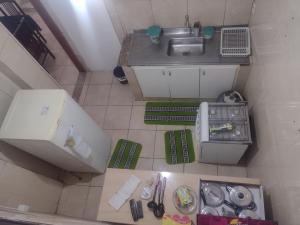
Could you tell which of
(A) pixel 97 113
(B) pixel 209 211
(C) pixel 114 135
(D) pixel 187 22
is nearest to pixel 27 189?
(C) pixel 114 135

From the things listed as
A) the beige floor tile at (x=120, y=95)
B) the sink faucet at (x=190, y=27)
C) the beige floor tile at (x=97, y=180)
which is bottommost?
the beige floor tile at (x=97, y=180)

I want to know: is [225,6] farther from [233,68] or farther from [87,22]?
[87,22]

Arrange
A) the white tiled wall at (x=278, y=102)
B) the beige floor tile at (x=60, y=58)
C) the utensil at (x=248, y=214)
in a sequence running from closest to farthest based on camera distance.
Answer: the white tiled wall at (x=278, y=102) < the utensil at (x=248, y=214) < the beige floor tile at (x=60, y=58)

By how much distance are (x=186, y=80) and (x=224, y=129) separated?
2.48ft

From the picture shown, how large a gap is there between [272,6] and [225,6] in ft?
2.34

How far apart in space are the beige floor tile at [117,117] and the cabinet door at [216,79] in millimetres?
986

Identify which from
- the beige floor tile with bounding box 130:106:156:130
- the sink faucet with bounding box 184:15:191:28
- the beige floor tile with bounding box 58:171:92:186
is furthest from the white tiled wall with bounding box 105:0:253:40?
the beige floor tile with bounding box 58:171:92:186

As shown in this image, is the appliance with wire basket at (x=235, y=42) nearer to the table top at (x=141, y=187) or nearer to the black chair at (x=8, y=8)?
the table top at (x=141, y=187)

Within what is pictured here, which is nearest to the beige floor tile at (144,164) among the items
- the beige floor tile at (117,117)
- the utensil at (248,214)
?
the beige floor tile at (117,117)

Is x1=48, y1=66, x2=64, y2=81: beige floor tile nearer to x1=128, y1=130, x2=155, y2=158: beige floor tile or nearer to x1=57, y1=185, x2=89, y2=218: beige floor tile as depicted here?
x1=128, y1=130, x2=155, y2=158: beige floor tile

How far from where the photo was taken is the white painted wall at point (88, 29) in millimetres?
2631

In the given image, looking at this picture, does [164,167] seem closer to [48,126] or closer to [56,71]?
[48,126]

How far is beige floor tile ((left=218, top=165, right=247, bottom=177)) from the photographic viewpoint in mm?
2500

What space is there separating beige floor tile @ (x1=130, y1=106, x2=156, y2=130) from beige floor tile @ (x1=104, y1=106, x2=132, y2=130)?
7cm
